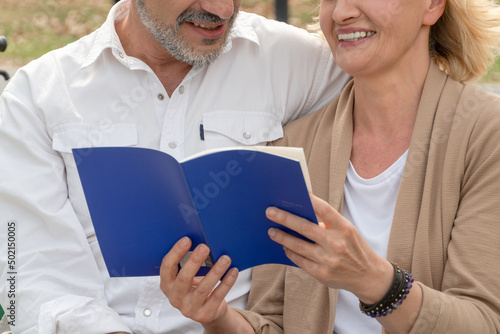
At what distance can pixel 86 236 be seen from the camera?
8.41 ft

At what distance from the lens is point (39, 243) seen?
243 cm

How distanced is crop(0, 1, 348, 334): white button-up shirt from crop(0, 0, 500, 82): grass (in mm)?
5743

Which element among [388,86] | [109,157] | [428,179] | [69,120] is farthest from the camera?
[69,120]

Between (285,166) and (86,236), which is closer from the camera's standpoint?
(285,166)

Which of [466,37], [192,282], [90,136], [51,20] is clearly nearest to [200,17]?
[90,136]

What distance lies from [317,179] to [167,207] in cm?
66

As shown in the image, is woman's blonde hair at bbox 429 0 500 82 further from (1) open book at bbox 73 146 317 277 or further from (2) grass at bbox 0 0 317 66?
(2) grass at bbox 0 0 317 66

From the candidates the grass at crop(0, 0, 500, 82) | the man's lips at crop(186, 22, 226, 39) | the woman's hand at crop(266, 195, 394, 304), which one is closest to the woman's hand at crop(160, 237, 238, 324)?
the woman's hand at crop(266, 195, 394, 304)

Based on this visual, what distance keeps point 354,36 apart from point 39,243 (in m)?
1.24

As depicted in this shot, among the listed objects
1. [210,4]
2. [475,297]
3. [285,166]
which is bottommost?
[475,297]

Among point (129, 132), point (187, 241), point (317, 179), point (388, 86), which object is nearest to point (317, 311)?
point (317, 179)

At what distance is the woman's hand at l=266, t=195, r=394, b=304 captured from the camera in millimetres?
1736

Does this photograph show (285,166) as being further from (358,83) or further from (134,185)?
(358,83)

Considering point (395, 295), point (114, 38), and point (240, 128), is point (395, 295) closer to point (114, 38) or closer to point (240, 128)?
point (240, 128)
